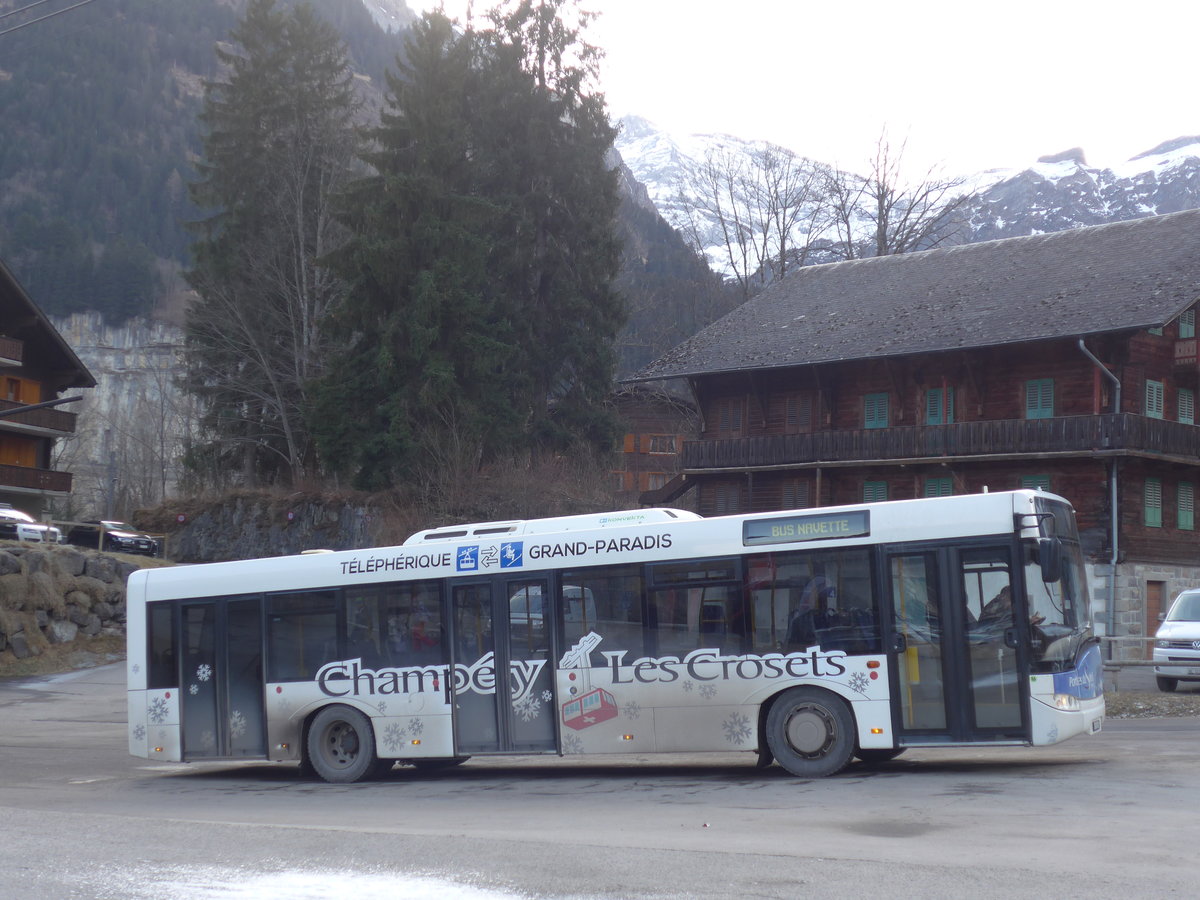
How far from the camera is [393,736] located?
49.7 feet

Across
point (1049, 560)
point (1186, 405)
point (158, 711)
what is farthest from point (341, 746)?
point (1186, 405)

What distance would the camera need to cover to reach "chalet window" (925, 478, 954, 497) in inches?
1677

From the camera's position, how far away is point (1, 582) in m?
30.8

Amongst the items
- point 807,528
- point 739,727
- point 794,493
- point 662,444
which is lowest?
point 739,727

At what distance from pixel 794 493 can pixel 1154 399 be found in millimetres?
12065

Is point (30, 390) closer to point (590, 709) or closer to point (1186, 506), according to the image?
point (1186, 506)

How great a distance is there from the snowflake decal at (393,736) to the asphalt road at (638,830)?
47 cm

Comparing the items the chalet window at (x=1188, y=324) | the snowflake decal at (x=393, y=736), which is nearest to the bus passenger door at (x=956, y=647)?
the snowflake decal at (x=393, y=736)

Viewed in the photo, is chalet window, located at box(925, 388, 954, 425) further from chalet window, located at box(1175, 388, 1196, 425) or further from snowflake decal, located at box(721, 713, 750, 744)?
snowflake decal, located at box(721, 713, 750, 744)

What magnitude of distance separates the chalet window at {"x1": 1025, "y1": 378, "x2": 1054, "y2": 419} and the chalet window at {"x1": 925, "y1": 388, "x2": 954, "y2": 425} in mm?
2432

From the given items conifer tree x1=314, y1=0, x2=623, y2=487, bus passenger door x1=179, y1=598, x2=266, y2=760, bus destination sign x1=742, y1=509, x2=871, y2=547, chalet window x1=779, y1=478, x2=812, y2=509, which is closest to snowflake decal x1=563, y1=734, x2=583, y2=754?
bus destination sign x1=742, y1=509, x2=871, y2=547

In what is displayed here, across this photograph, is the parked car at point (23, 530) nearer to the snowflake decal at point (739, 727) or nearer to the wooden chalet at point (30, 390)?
the wooden chalet at point (30, 390)

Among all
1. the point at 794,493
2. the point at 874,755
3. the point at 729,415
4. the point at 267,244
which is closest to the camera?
the point at 874,755

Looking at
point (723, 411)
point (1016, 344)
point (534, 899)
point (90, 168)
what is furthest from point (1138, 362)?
point (90, 168)
